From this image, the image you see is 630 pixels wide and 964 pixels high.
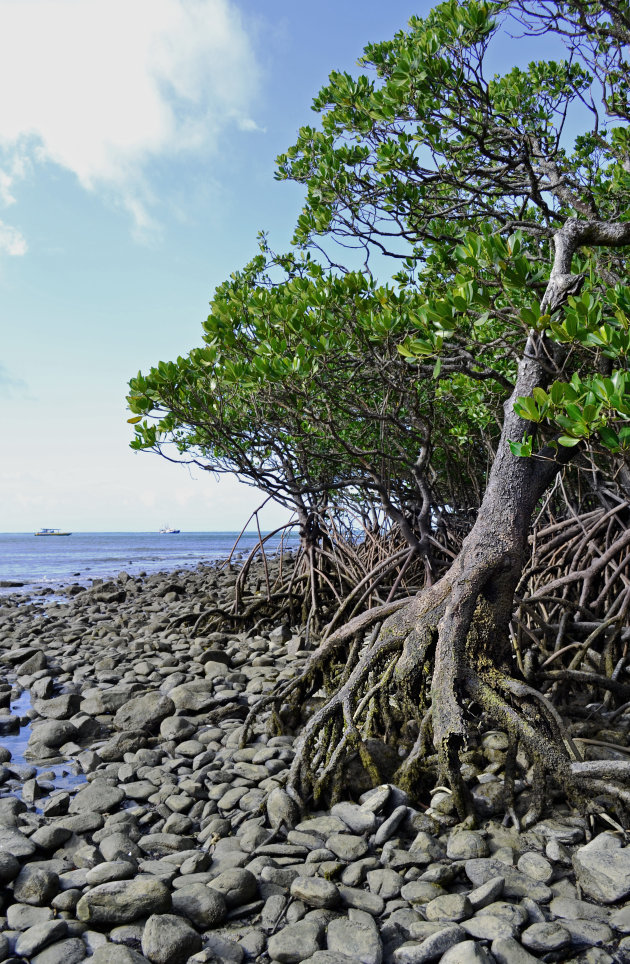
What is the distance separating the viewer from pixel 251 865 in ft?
9.25

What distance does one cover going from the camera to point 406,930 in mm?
2379

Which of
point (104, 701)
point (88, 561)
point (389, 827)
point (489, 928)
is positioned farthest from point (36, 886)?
point (88, 561)

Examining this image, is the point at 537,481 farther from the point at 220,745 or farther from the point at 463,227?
the point at 463,227

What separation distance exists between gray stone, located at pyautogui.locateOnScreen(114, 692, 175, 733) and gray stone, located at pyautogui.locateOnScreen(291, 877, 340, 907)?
236 centimetres

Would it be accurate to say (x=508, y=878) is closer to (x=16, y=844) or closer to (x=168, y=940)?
(x=168, y=940)

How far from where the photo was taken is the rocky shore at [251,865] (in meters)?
2.28

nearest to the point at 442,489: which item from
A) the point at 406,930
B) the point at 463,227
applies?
the point at 463,227

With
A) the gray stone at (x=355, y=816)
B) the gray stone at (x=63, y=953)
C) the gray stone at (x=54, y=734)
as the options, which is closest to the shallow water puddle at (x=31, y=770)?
the gray stone at (x=54, y=734)

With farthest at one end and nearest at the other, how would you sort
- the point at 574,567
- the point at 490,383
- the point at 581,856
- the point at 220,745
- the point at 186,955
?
the point at 574,567, the point at 490,383, the point at 220,745, the point at 581,856, the point at 186,955

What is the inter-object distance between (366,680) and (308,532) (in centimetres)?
508

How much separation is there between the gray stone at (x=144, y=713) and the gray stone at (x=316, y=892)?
7.74ft

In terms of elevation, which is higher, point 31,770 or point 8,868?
point 8,868

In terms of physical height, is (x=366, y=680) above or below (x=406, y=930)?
above

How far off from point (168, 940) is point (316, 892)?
618 mm
